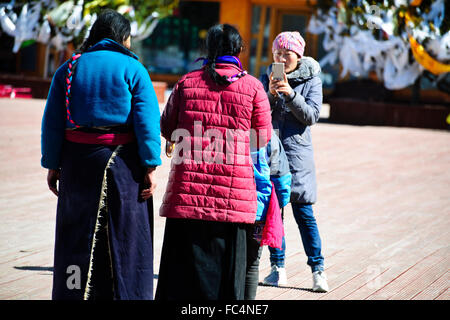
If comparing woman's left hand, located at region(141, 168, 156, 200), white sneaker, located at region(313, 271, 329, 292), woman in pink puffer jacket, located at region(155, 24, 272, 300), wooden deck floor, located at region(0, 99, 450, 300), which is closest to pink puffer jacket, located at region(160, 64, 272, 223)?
woman in pink puffer jacket, located at region(155, 24, 272, 300)

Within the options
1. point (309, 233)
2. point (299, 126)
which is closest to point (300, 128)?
point (299, 126)

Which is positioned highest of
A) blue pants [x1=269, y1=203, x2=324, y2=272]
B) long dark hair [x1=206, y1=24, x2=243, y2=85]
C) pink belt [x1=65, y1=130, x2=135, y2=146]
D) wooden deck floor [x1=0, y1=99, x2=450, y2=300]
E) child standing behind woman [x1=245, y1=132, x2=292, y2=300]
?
long dark hair [x1=206, y1=24, x2=243, y2=85]

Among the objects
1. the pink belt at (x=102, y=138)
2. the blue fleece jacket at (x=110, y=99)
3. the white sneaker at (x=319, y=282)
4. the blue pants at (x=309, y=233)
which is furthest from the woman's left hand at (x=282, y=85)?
the white sneaker at (x=319, y=282)

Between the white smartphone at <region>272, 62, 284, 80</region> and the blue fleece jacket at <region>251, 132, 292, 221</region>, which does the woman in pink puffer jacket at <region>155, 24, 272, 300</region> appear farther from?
the white smartphone at <region>272, 62, 284, 80</region>

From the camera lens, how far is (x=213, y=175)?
12.7 feet

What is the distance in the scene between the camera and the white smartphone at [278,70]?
15.0ft

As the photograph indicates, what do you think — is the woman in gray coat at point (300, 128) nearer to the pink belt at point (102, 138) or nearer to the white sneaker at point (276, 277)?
the white sneaker at point (276, 277)

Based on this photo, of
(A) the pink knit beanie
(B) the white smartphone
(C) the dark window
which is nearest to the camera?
(B) the white smartphone

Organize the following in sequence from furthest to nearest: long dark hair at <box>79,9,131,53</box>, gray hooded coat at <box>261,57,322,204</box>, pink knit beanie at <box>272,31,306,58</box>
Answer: gray hooded coat at <box>261,57,322,204</box> < pink knit beanie at <box>272,31,306,58</box> < long dark hair at <box>79,9,131,53</box>

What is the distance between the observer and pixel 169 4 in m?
19.8

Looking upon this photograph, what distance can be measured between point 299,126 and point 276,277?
1046 mm

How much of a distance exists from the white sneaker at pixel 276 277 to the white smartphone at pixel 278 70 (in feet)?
4.55

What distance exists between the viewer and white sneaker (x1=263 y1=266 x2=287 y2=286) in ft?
17.2

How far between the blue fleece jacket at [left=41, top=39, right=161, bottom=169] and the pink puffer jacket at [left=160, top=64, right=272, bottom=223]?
0.59ft
